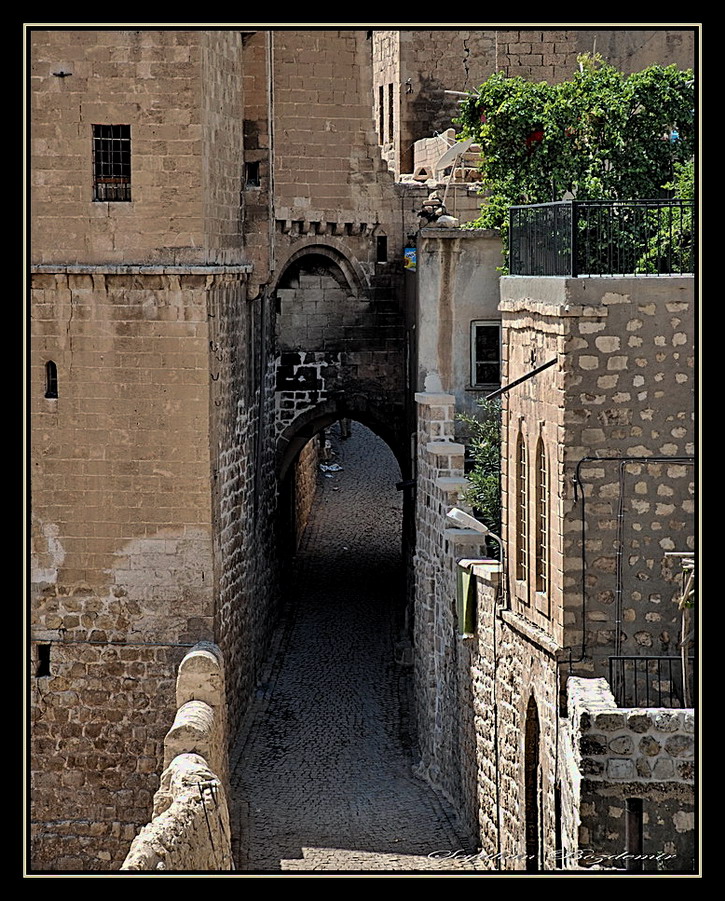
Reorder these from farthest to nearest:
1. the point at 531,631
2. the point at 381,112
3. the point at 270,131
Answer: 1. the point at 381,112
2. the point at 270,131
3. the point at 531,631

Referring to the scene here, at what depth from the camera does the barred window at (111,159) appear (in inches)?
727

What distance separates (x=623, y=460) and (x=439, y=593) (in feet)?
21.0

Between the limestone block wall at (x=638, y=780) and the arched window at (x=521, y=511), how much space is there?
3219 millimetres

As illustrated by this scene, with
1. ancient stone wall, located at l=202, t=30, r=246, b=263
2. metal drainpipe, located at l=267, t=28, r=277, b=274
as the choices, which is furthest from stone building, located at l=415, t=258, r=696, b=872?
metal drainpipe, located at l=267, t=28, r=277, b=274

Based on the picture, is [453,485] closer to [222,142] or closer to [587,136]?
[587,136]

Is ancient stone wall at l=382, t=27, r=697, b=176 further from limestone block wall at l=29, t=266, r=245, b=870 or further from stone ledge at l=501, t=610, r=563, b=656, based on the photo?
stone ledge at l=501, t=610, r=563, b=656

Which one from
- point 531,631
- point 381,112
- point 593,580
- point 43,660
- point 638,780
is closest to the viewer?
point 638,780

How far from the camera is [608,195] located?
19.7m

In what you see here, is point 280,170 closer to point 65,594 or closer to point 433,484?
point 433,484

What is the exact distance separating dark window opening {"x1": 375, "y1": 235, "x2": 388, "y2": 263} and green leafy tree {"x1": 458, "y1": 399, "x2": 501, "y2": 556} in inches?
196

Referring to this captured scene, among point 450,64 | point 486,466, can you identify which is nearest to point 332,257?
point 450,64

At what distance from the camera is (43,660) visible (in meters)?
18.9

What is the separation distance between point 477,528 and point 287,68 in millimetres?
9521

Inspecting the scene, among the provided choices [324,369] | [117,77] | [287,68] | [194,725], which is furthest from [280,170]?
[194,725]
